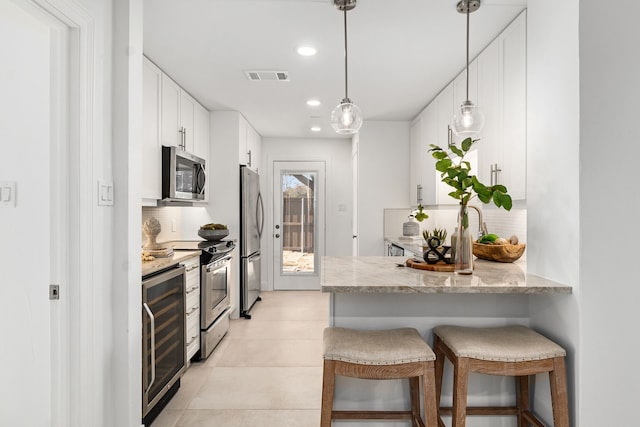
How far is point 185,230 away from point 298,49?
256cm

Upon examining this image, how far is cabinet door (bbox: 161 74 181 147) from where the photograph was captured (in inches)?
127

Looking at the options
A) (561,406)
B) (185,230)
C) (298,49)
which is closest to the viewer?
(561,406)

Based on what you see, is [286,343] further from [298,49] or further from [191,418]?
[298,49]

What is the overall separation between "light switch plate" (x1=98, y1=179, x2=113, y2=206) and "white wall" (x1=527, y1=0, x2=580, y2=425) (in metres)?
1.97

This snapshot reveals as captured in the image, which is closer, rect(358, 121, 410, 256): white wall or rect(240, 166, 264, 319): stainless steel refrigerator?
rect(240, 166, 264, 319): stainless steel refrigerator

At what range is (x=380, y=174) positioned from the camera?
4965mm

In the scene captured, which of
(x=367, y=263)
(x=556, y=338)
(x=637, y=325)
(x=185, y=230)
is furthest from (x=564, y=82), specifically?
(x=185, y=230)

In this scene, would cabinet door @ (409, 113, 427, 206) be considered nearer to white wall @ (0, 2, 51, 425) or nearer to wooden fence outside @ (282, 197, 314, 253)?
wooden fence outside @ (282, 197, 314, 253)

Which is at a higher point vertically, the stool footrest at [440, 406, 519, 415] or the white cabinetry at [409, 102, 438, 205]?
the white cabinetry at [409, 102, 438, 205]

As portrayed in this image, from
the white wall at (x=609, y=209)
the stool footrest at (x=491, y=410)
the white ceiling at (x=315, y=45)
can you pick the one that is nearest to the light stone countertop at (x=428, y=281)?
the white wall at (x=609, y=209)

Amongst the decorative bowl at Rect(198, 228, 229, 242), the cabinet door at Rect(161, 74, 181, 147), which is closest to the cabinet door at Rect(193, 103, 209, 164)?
the cabinet door at Rect(161, 74, 181, 147)

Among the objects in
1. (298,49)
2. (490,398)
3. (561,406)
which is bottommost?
(490,398)

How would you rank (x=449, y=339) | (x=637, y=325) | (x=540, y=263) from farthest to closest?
(x=540, y=263) < (x=449, y=339) < (x=637, y=325)

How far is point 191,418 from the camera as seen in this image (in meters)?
2.32
